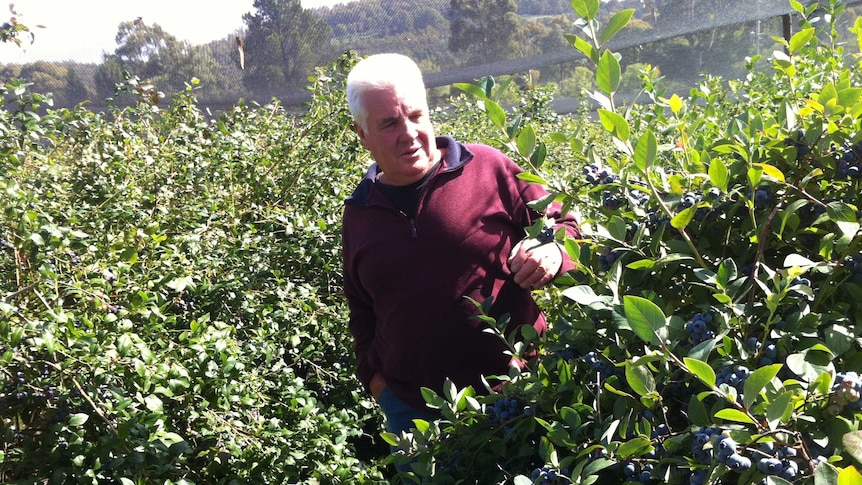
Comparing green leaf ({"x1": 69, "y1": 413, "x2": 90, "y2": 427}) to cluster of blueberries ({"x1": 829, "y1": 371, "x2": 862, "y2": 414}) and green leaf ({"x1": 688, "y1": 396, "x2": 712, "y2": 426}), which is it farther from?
cluster of blueberries ({"x1": 829, "y1": 371, "x2": 862, "y2": 414})

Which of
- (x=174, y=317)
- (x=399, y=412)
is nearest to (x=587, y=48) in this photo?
(x=399, y=412)

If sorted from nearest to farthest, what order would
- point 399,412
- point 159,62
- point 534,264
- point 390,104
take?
point 534,264 → point 390,104 → point 399,412 → point 159,62

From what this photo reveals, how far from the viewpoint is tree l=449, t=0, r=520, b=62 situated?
9016 mm

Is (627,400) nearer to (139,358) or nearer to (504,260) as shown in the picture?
(504,260)

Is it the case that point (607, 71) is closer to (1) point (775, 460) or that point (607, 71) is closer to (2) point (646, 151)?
(2) point (646, 151)

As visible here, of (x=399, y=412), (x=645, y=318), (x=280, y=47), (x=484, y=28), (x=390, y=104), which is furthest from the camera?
(x=484, y=28)

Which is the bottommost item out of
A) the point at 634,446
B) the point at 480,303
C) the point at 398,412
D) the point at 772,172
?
the point at 398,412

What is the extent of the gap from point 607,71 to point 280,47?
7.64 meters

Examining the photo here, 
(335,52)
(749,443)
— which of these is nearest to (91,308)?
(749,443)

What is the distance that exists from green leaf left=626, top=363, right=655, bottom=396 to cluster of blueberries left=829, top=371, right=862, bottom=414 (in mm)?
215

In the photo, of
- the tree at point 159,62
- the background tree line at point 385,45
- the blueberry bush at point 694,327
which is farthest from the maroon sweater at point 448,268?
the tree at point 159,62

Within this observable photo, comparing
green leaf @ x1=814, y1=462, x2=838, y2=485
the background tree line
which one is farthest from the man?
the background tree line

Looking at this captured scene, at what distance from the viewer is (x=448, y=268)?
7.28 feet

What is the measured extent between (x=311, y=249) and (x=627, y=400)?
88.0 inches
